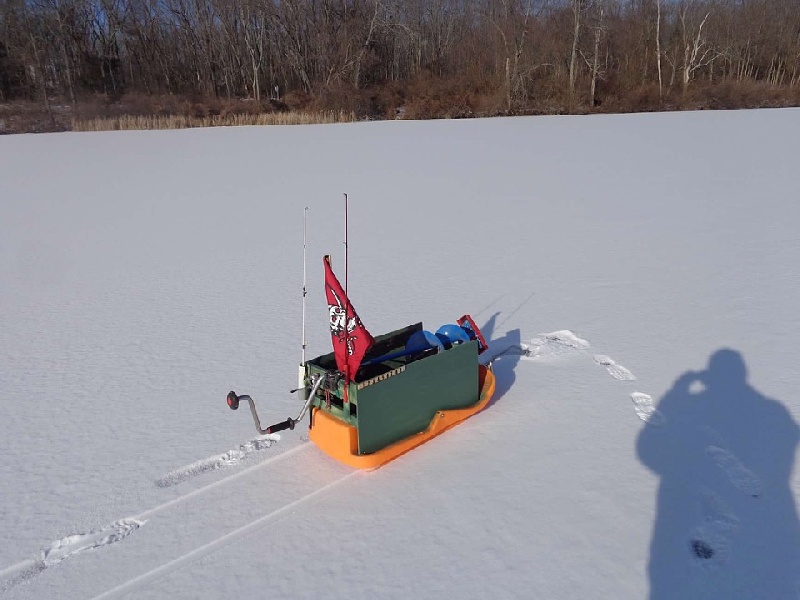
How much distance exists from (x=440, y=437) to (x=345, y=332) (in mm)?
932

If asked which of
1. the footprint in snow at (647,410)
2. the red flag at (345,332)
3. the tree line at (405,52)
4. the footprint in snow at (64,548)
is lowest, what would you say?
the footprint in snow at (64,548)

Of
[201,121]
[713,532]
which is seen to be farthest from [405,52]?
[713,532]

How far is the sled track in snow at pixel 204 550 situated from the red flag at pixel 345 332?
2.14 ft

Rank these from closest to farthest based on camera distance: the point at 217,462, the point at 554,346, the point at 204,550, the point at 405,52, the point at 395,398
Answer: the point at 204,550
the point at 395,398
the point at 217,462
the point at 554,346
the point at 405,52

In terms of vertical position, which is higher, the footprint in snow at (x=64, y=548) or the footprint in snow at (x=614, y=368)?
the footprint in snow at (x=614, y=368)

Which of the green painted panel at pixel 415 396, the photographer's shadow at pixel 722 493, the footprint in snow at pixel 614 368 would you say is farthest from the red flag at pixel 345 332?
the footprint in snow at pixel 614 368

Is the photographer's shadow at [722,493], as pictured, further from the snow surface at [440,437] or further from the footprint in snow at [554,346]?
the footprint in snow at [554,346]

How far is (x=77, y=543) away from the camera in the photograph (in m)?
2.89

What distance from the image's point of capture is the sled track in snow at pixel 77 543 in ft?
8.91

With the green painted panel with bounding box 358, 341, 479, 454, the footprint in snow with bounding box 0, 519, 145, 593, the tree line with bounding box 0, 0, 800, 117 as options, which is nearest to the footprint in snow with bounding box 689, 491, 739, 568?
the green painted panel with bounding box 358, 341, 479, 454

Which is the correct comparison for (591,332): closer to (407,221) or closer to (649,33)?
(407,221)

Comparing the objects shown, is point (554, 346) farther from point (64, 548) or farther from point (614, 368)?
point (64, 548)

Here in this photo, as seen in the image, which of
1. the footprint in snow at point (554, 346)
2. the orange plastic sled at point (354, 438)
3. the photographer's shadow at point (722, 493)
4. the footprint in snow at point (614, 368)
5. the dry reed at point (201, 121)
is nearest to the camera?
the photographer's shadow at point (722, 493)

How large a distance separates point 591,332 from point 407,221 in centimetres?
433
